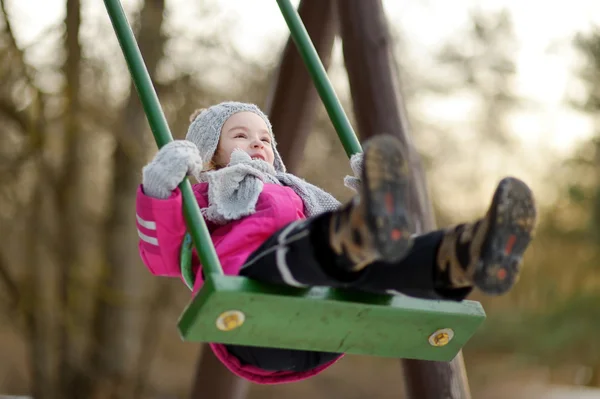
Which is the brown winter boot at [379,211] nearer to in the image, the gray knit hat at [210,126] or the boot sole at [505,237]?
the boot sole at [505,237]

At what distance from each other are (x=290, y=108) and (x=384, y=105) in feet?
1.61

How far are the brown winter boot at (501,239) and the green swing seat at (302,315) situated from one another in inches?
10.2

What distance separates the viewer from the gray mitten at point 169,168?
1.94m

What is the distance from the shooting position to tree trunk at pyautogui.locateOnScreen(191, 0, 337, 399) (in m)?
3.42

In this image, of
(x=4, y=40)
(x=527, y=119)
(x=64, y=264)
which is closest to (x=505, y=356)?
(x=527, y=119)

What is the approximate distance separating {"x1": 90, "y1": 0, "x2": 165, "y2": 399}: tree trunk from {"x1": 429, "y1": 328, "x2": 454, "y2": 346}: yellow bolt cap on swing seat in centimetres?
522

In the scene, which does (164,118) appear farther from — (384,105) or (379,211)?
(384,105)

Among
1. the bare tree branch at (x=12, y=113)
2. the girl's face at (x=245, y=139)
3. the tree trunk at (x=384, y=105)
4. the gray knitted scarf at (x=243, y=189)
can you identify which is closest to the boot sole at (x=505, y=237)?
the gray knitted scarf at (x=243, y=189)

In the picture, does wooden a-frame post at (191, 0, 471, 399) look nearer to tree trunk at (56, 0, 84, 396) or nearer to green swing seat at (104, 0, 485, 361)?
green swing seat at (104, 0, 485, 361)

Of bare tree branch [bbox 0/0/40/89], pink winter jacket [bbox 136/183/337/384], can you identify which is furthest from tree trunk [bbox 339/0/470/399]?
bare tree branch [bbox 0/0/40/89]

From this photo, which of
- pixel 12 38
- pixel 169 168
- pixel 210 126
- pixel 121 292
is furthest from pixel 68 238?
pixel 169 168

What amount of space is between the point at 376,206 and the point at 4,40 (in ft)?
17.2

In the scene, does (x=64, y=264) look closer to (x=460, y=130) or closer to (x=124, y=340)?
(x=124, y=340)

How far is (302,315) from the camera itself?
1848 millimetres
